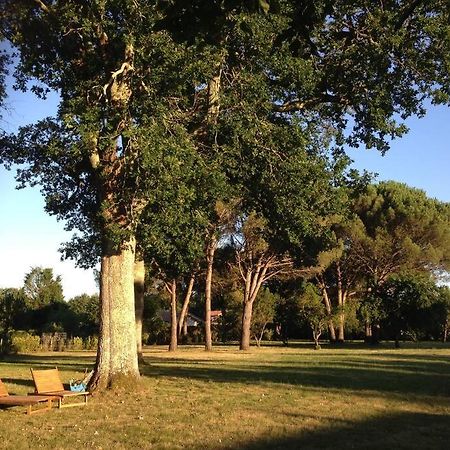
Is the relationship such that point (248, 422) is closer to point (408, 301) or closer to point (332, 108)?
point (332, 108)

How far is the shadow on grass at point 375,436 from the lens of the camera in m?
7.79

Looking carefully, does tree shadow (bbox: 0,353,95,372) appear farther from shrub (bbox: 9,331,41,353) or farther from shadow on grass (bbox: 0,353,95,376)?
shrub (bbox: 9,331,41,353)

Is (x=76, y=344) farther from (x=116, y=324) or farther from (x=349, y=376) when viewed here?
(x=116, y=324)

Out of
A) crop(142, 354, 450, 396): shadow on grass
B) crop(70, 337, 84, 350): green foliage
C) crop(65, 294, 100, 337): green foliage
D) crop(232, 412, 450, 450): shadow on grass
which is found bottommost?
crop(70, 337, 84, 350): green foliage

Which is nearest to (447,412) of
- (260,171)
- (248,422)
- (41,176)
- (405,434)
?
(405,434)

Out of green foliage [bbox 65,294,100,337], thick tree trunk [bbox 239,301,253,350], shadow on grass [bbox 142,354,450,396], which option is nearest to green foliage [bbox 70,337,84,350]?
green foliage [bbox 65,294,100,337]

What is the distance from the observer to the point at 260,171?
49.7 feet

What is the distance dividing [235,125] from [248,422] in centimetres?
698

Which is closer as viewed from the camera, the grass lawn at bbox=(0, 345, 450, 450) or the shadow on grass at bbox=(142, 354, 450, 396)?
the grass lawn at bbox=(0, 345, 450, 450)

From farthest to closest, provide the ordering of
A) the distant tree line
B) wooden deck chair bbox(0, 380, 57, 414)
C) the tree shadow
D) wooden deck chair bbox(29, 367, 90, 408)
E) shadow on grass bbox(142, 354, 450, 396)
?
the distant tree line < the tree shadow < shadow on grass bbox(142, 354, 450, 396) < wooden deck chair bbox(29, 367, 90, 408) < wooden deck chair bbox(0, 380, 57, 414)

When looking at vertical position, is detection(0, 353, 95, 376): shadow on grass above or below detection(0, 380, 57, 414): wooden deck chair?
below

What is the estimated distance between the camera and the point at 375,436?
8484 mm

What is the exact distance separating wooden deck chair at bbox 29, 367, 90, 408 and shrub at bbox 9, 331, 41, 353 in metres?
29.0

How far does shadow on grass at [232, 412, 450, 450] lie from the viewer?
25.6 feet
